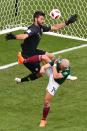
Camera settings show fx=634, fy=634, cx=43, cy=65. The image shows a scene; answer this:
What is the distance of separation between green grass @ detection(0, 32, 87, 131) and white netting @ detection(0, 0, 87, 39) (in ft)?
11.5

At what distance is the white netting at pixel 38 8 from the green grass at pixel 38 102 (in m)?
3.49

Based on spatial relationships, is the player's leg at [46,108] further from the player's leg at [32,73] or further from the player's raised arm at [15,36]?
the player's leg at [32,73]

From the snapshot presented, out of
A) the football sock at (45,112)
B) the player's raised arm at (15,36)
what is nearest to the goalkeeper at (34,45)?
the player's raised arm at (15,36)

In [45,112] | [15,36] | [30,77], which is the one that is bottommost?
[30,77]

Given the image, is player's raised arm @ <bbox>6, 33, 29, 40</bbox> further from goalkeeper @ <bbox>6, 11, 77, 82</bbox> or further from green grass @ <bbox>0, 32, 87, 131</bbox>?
green grass @ <bbox>0, 32, 87, 131</bbox>

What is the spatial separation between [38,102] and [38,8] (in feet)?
31.5

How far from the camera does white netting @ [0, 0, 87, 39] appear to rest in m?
22.8

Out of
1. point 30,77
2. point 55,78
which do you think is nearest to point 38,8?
point 30,77

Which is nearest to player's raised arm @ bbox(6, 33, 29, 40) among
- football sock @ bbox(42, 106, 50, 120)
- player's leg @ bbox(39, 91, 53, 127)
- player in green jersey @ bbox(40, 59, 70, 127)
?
player in green jersey @ bbox(40, 59, 70, 127)

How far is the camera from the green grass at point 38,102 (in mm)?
13016

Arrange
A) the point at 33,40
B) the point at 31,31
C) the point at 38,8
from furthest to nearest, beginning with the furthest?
1. the point at 38,8
2. the point at 33,40
3. the point at 31,31

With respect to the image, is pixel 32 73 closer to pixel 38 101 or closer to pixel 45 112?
pixel 38 101

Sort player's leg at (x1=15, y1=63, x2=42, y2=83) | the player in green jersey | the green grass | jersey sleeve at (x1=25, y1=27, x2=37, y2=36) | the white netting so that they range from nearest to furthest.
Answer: the player in green jersey
the green grass
jersey sleeve at (x1=25, y1=27, x2=37, y2=36)
player's leg at (x1=15, y1=63, x2=42, y2=83)
the white netting

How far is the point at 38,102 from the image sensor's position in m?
14.8
